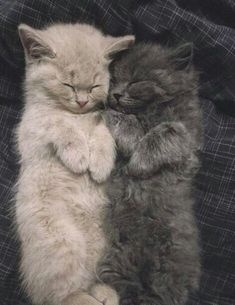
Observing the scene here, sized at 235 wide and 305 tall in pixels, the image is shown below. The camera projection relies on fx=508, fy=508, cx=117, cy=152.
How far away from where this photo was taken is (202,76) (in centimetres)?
193

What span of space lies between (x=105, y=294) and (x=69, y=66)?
77 cm

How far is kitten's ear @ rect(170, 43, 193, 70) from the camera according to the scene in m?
1.79

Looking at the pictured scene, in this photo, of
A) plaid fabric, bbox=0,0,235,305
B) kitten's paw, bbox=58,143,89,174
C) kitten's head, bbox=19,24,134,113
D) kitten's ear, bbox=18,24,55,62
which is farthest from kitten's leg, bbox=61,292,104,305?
kitten's ear, bbox=18,24,55,62

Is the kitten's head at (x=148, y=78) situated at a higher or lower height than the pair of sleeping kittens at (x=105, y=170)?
higher

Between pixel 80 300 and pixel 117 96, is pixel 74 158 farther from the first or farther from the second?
pixel 80 300

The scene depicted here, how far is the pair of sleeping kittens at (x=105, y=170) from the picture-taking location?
165cm

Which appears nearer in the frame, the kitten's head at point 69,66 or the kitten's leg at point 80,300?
the kitten's leg at point 80,300

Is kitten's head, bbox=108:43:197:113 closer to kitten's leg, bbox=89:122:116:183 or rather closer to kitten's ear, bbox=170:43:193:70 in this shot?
kitten's ear, bbox=170:43:193:70

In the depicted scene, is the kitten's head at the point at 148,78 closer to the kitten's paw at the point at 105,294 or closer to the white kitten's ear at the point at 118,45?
the white kitten's ear at the point at 118,45

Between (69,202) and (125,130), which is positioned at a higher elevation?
(125,130)

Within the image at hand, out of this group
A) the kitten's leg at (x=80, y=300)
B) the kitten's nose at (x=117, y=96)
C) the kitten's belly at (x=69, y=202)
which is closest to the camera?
the kitten's leg at (x=80, y=300)

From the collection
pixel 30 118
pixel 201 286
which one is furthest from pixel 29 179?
pixel 201 286

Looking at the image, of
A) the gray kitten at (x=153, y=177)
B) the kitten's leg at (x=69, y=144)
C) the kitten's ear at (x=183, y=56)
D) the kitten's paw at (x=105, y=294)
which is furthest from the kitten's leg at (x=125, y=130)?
the kitten's paw at (x=105, y=294)

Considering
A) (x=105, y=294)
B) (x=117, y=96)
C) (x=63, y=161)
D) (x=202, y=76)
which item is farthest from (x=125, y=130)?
(x=105, y=294)
